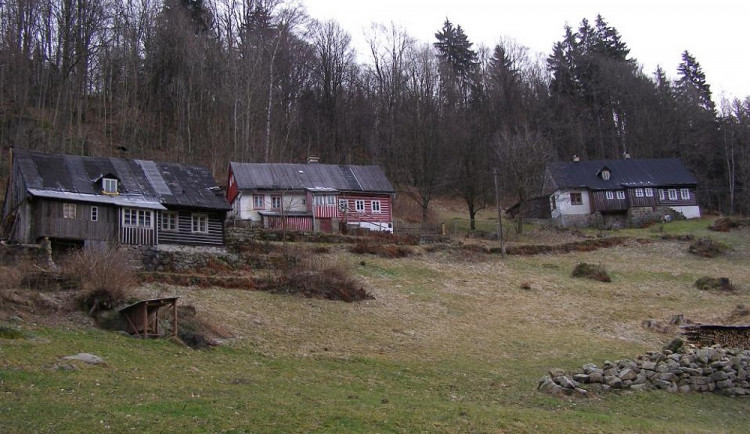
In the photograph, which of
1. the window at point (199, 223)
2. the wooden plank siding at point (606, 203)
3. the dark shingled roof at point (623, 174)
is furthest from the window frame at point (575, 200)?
the window at point (199, 223)

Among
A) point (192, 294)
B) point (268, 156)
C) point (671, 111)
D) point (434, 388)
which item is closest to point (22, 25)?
point (268, 156)

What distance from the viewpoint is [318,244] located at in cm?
4200

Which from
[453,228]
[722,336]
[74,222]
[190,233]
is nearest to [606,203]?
[453,228]

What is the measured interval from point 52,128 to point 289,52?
25.2 metres

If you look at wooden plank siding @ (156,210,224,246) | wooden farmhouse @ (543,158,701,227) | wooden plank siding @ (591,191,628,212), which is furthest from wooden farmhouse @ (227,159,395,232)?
wooden plank siding @ (591,191,628,212)

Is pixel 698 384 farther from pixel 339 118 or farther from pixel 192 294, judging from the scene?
pixel 339 118

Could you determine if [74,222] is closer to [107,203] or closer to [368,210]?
[107,203]

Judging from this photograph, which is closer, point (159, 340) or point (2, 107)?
point (159, 340)

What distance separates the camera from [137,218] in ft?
120

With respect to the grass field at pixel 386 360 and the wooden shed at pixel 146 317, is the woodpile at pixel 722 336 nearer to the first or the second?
the grass field at pixel 386 360

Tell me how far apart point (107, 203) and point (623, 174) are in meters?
48.6

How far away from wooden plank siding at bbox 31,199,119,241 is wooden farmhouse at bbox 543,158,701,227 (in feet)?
137

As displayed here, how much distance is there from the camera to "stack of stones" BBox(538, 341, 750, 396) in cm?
2034

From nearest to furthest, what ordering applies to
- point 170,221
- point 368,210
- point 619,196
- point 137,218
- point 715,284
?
point 137,218, point 715,284, point 170,221, point 368,210, point 619,196
